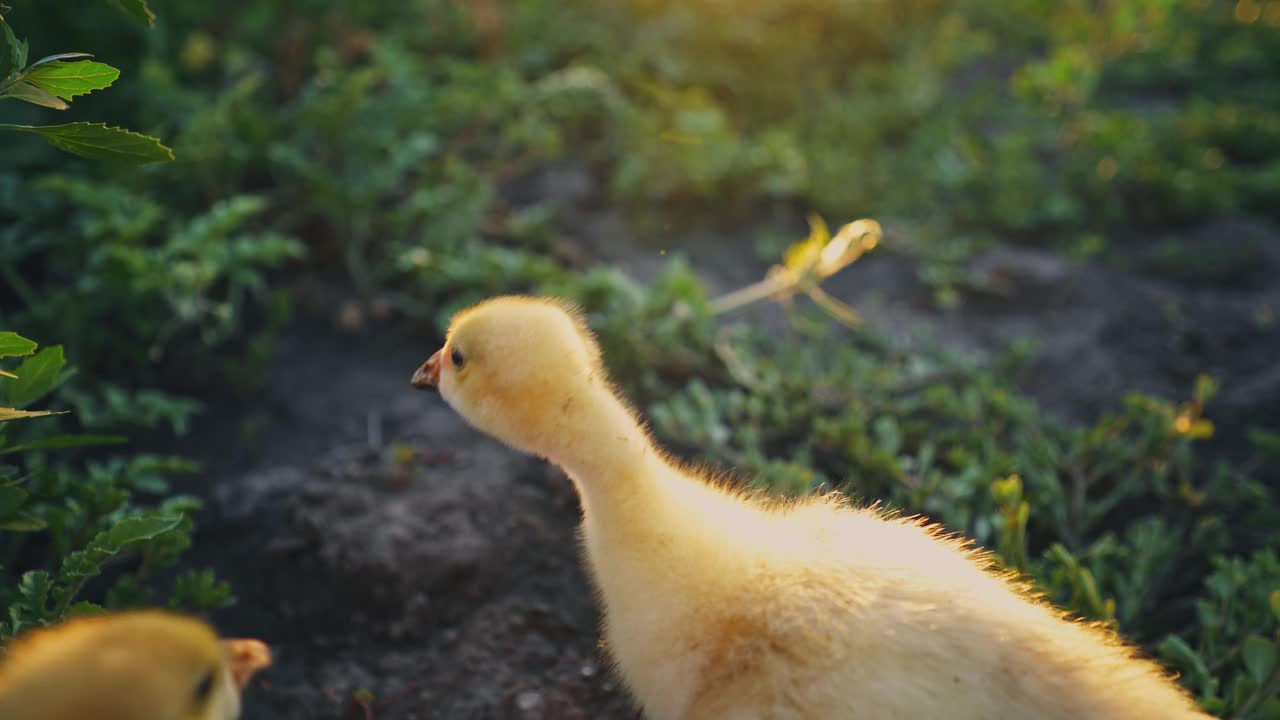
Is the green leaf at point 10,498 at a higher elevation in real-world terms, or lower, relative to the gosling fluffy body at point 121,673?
lower

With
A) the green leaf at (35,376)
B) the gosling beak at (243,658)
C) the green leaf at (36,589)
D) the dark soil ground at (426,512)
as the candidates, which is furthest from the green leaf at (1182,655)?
the green leaf at (35,376)

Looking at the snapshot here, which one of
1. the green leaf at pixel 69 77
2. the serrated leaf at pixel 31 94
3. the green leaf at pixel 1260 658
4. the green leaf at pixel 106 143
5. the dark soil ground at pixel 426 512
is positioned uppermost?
the green leaf at pixel 69 77

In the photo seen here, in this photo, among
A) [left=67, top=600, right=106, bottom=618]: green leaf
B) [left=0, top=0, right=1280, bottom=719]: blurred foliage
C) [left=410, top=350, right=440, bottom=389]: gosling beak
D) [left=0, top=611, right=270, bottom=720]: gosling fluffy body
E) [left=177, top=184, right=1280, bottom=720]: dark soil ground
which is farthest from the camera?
[left=0, top=0, right=1280, bottom=719]: blurred foliage

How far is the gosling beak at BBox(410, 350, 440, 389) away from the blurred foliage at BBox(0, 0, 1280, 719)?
69 centimetres

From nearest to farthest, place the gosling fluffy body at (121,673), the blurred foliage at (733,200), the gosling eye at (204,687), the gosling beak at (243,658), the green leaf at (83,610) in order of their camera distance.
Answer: the gosling fluffy body at (121,673) < the gosling eye at (204,687) < the gosling beak at (243,658) < the green leaf at (83,610) < the blurred foliage at (733,200)

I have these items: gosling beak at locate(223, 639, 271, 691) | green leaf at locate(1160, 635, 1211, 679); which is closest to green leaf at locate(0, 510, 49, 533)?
gosling beak at locate(223, 639, 271, 691)

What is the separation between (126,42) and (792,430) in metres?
3.30

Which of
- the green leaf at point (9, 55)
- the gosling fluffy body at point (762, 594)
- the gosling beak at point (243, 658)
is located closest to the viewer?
the gosling beak at point (243, 658)

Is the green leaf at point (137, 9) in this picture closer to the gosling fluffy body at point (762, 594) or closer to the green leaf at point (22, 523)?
the gosling fluffy body at point (762, 594)

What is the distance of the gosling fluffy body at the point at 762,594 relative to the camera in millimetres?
1781

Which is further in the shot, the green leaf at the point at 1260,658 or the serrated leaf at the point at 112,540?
the green leaf at the point at 1260,658

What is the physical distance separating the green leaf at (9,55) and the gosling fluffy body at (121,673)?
1.06 m

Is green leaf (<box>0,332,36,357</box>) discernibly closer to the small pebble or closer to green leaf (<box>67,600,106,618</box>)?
green leaf (<box>67,600,106,618</box>)

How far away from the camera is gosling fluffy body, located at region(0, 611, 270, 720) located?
1.30 meters
